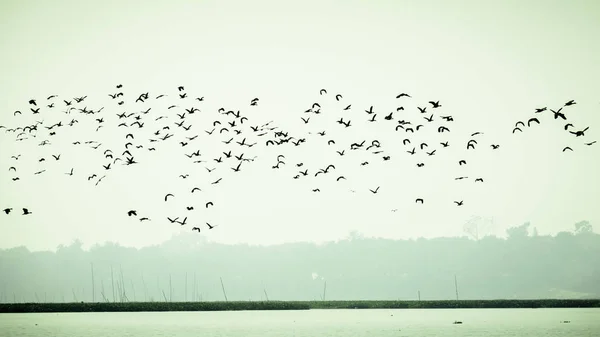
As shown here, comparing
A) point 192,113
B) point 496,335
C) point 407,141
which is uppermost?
point 192,113

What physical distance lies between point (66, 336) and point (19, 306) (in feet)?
382

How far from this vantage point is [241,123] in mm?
49594

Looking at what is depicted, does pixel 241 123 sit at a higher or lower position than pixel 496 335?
higher

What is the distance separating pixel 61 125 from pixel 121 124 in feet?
14.7

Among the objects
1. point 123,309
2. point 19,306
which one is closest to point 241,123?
point 123,309

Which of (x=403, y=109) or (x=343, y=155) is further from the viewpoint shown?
(x=343, y=155)

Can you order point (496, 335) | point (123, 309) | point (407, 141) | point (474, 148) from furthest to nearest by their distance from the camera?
point (123, 309) < point (496, 335) < point (474, 148) < point (407, 141)

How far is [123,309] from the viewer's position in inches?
7475

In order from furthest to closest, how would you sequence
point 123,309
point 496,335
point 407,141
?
point 123,309
point 496,335
point 407,141

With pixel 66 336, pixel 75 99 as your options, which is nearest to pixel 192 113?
pixel 75 99

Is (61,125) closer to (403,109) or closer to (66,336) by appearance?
(403,109)

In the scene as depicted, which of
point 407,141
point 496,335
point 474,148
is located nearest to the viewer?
point 407,141

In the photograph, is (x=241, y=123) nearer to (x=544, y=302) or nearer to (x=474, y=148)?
(x=474, y=148)

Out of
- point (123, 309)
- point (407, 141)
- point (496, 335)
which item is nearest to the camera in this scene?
point (407, 141)
